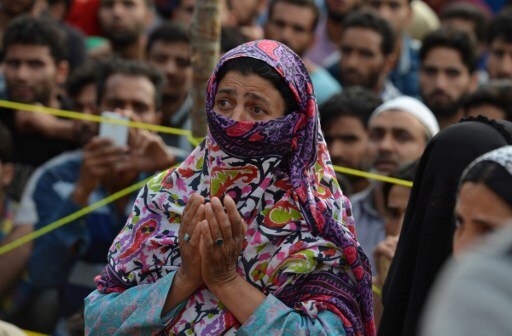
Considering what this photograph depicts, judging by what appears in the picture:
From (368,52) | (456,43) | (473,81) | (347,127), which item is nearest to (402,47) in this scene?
(368,52)

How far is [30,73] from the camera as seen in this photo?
6652 millimetres

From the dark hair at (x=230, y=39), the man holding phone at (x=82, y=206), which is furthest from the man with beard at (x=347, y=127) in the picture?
the man holding phone at (x=82, y=206)

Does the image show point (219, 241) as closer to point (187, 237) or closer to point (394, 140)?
point (187, 237)

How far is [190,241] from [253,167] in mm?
267

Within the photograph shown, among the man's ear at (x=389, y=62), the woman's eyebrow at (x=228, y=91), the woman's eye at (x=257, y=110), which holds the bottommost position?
the man's ear at (x=389, y=62)

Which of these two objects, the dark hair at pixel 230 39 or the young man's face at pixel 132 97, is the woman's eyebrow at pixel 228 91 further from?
the dark hair at pixel 230 39

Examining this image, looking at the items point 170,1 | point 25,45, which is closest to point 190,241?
point 25,45

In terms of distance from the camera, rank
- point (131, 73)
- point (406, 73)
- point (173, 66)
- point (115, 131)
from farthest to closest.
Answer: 1. point (406, 73)
2. point (173, 66)
3. point (131, 73)
4. point (115, 131)

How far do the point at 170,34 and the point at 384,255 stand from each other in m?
3.57

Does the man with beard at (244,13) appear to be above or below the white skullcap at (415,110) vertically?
below

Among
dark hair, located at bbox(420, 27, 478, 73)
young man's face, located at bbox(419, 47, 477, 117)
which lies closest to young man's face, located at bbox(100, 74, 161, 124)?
young man's face, located at bbox(419, 47, 477, 117)

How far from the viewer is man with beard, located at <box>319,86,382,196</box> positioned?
18.9 ft

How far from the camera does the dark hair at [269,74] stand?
2840mm

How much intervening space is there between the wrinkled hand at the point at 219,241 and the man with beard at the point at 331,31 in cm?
585
